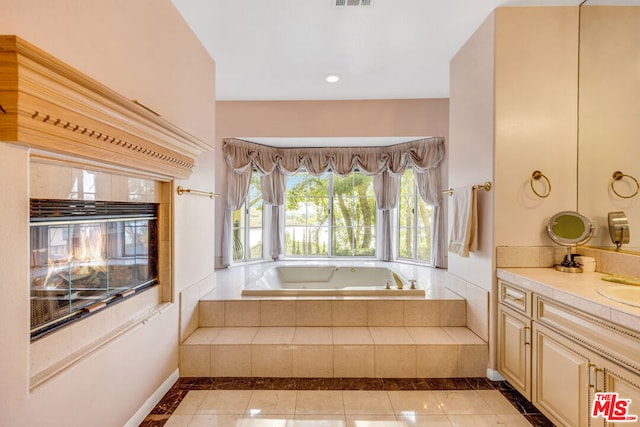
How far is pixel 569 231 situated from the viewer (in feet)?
6.71

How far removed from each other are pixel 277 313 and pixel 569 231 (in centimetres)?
220

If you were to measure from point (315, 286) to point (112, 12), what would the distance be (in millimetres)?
3249

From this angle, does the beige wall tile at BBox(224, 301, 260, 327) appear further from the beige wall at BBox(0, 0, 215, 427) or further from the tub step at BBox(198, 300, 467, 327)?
the beige wall at BBox(0, 0, 215, 427)

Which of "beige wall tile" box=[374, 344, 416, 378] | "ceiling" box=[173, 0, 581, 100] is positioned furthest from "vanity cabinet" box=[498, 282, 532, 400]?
"ceiling" box=[173, 0, 581, 100]

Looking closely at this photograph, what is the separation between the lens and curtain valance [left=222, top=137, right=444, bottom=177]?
4075 millimetres

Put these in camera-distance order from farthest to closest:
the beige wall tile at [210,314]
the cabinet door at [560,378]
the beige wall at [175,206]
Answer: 1. the beige wall tile at [210,314]
2. the cabinet door at [560,378]
3. the beige wall at [175,206]

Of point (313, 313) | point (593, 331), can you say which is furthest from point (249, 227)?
point (593, 331)

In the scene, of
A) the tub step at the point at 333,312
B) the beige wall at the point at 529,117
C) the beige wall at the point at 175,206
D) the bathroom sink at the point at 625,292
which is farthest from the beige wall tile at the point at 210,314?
the bathroom sink at the point at 625,292

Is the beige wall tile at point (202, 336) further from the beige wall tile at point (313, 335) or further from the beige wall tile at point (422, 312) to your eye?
the beige wall tile at point (422, 312)

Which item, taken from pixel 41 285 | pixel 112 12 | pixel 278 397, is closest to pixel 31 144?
pixel 41 285

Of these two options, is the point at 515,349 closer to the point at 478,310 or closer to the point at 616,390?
the point at 478,310

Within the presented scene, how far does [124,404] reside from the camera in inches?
63.1

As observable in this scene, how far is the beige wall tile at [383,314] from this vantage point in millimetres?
2549

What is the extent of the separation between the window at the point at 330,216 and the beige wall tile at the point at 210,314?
7.12ft
